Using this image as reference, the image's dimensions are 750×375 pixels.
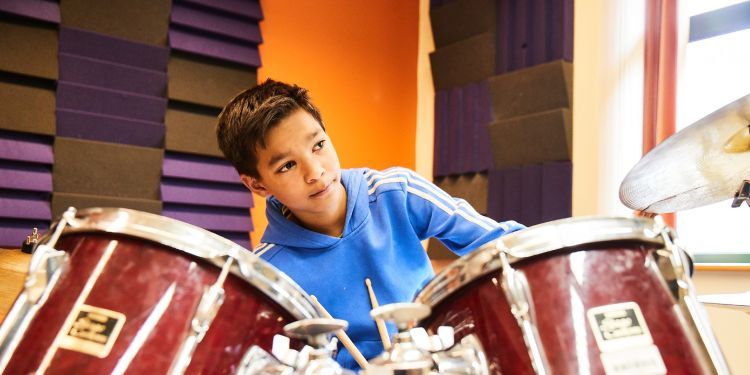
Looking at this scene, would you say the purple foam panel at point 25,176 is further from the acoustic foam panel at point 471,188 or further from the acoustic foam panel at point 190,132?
the acoustic foam panel at point 471,188

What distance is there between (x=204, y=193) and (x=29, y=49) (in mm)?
737

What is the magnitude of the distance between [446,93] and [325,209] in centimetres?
161

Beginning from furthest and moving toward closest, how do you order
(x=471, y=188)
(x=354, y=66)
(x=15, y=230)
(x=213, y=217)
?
(x=354, y=66), (x=471, y=188), (x=213, y=217), (x=15, y=230)

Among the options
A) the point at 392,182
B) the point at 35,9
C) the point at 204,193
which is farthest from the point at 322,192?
the point at 35,9

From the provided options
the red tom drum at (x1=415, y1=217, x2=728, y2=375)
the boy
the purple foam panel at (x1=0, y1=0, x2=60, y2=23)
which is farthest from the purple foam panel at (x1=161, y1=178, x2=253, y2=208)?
the red tom drum at (x1=415, y1=217, x2=728, y2=375)

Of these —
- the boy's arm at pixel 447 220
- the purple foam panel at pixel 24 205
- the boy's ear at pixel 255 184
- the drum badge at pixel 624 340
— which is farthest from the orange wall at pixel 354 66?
the drum badge at pixel 624 340

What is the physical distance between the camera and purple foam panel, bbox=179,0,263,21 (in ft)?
7.68

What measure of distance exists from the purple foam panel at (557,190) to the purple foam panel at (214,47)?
→ 3.94ft

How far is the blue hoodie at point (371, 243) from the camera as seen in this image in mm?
1244

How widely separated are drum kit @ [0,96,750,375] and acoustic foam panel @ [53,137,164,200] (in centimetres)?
138

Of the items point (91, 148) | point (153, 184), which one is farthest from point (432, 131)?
point (91, 148)

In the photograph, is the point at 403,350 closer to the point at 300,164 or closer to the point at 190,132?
the point at 300,164

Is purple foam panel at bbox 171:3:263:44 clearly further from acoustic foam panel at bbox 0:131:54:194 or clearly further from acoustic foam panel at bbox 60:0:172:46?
acoustic foam panel at bbox 0:131:54:194

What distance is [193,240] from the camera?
0.78 m
